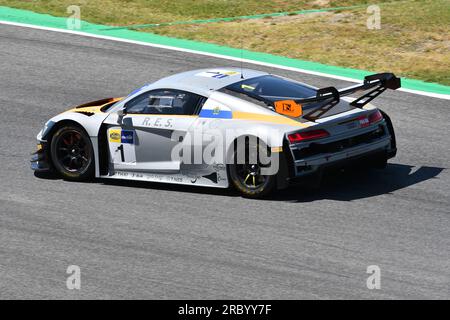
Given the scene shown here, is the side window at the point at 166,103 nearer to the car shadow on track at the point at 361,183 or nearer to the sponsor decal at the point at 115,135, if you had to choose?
the sponsor decal at the point at 115,135

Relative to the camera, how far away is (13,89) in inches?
644

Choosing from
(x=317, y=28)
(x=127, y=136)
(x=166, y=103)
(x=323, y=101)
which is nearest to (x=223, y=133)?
(x=166, y=103)

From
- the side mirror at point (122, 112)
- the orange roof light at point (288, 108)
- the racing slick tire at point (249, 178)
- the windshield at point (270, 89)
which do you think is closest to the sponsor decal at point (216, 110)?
the windshield at point (270, 89)

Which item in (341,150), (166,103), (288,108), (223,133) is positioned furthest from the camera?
(166,103)

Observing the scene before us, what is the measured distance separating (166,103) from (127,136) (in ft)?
1.99

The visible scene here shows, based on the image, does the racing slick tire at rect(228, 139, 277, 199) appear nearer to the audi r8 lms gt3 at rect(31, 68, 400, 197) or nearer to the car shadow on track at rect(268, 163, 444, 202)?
the audi r8 lms gt3 at rect(31, 68, 400, 197)

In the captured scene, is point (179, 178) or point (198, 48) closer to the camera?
point (179, 178)

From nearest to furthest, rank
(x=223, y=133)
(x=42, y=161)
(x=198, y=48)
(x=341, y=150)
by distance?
(x=341, y=150) < (x=223, y=133) < (x=42, y=161) < (x=198, y=48)

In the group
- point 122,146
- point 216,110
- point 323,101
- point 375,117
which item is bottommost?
point 122,146

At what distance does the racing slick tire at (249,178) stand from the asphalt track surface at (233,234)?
15cm

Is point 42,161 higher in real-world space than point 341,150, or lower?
lower

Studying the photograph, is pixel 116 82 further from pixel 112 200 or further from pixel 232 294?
pixel 232 294

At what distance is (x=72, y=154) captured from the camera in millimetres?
12188

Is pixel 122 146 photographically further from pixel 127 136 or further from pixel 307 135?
pixel 307 135
